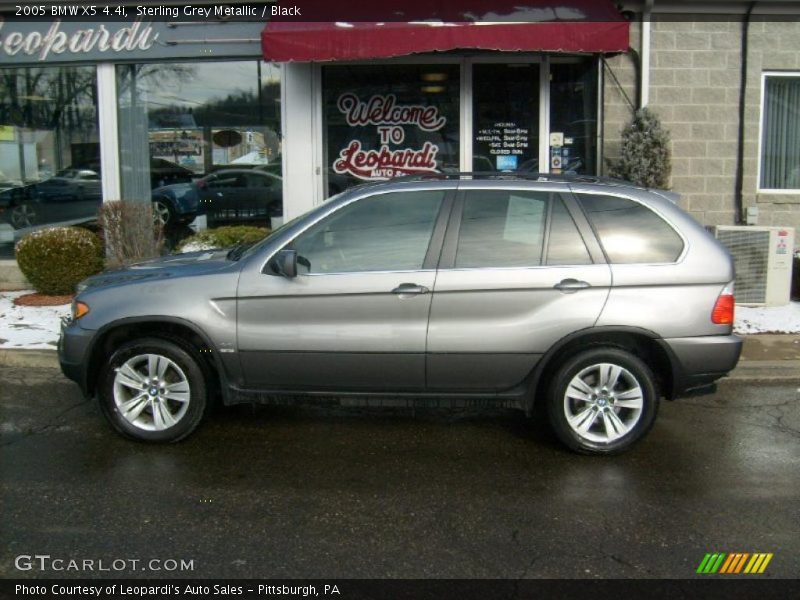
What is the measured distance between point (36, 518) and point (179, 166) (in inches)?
293

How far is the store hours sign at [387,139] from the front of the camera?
10656 mm

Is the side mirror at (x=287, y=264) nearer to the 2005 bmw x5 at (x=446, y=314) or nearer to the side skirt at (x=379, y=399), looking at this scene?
the 2005 bmw x5 at (x=446, y=314)

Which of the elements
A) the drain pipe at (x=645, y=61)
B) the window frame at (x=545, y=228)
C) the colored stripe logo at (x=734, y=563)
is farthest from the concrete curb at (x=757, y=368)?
the drain pipe at (x=645, y=61)

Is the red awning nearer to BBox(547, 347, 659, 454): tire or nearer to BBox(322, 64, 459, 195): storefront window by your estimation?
BBox(322, 64, 459, 195): storefront window

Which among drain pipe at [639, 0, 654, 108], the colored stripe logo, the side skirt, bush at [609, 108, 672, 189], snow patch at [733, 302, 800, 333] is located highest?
drain pipe at [639, 0, 654, 108]

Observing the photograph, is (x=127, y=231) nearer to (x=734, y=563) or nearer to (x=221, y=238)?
(x=221, y=238)

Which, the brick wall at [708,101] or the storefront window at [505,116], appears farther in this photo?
the storefront window at [505,116]

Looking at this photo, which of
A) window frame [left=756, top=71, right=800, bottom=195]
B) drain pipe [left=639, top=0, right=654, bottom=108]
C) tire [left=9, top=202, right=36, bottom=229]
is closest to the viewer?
drain pipe [left=639, top=0, right=654, bottom=108]

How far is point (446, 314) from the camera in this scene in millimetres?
5094

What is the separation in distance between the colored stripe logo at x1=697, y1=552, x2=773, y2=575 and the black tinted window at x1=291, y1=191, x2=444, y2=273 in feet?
7.67


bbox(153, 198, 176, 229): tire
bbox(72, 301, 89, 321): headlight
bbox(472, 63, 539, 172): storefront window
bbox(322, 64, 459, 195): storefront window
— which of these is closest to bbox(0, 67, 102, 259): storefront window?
bbox(153, 198, 176, 229): tire

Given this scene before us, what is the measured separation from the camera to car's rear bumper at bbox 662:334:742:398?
5.08 meters

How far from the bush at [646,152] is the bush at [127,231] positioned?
5.68m

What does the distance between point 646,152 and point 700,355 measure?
5.12 meters
